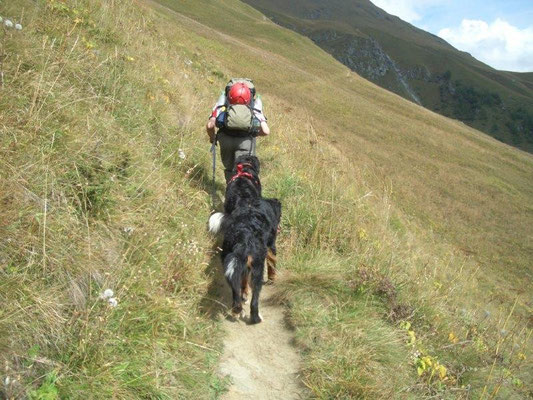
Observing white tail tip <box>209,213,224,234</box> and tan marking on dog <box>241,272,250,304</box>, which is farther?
white tail tip <box>209,213,224,234</box>

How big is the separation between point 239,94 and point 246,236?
2.74 metres

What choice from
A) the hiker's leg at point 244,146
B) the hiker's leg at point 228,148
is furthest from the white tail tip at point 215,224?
the hiker's leg at point 244,146

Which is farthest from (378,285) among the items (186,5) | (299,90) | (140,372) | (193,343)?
(186,5)

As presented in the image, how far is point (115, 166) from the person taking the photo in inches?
168

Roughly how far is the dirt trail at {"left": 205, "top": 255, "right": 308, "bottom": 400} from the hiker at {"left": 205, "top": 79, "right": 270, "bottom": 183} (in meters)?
2.45

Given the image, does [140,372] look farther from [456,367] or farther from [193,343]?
[456,367]

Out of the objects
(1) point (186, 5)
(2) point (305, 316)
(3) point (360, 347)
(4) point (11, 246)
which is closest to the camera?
(4) point (11, 246)

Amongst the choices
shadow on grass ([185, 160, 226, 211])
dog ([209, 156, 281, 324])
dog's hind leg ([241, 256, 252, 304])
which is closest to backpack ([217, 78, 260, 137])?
dog ([209, 156, 281, 324])

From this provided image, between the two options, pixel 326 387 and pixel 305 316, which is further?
pixel 305 316

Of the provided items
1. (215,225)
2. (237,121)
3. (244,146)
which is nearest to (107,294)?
(215,225)

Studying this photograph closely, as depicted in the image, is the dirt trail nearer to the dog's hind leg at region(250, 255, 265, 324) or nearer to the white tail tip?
the dog's hind leg at region(250, 255, 265, 324)

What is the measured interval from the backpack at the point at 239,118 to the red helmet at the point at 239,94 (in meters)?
0.08

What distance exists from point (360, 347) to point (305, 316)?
0.79 meters

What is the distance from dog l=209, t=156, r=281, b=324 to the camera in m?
4.28
